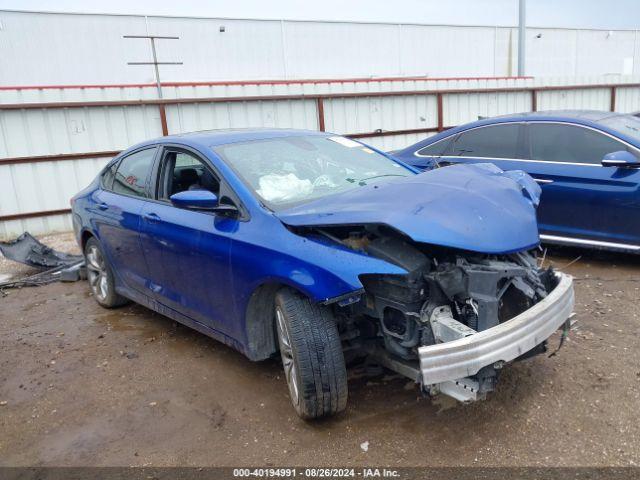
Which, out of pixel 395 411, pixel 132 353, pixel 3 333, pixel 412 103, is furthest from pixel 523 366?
pixel 412 103

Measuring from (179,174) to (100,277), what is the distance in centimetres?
185

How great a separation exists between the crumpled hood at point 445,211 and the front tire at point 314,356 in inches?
18.3

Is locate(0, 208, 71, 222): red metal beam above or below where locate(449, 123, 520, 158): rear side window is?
below

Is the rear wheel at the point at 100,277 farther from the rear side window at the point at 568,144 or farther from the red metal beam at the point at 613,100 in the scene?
the red metal beam at the point at 613,100

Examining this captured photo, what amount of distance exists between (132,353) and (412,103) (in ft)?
29.1

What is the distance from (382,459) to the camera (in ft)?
8.91

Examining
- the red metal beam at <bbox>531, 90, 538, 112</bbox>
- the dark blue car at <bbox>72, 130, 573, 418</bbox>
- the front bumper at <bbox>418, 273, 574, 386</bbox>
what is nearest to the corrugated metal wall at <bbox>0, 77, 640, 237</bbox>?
the red metal beam at <bbox>531, 90, 538, 112</bbox>

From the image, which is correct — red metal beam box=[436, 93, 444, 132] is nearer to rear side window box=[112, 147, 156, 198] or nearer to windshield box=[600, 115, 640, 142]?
windshield box=[600, 115, 640, 142]

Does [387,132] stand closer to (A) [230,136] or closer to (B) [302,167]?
(A) [230,136]

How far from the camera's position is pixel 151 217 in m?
4.00

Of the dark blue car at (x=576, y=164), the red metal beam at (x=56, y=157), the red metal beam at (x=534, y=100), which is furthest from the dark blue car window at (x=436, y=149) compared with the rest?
the red metal beam at (x=534, y=100)

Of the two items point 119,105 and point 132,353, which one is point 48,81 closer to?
point 119,105

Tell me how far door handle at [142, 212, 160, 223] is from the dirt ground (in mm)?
1050

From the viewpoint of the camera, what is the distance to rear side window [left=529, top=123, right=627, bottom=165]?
5.28 metres
